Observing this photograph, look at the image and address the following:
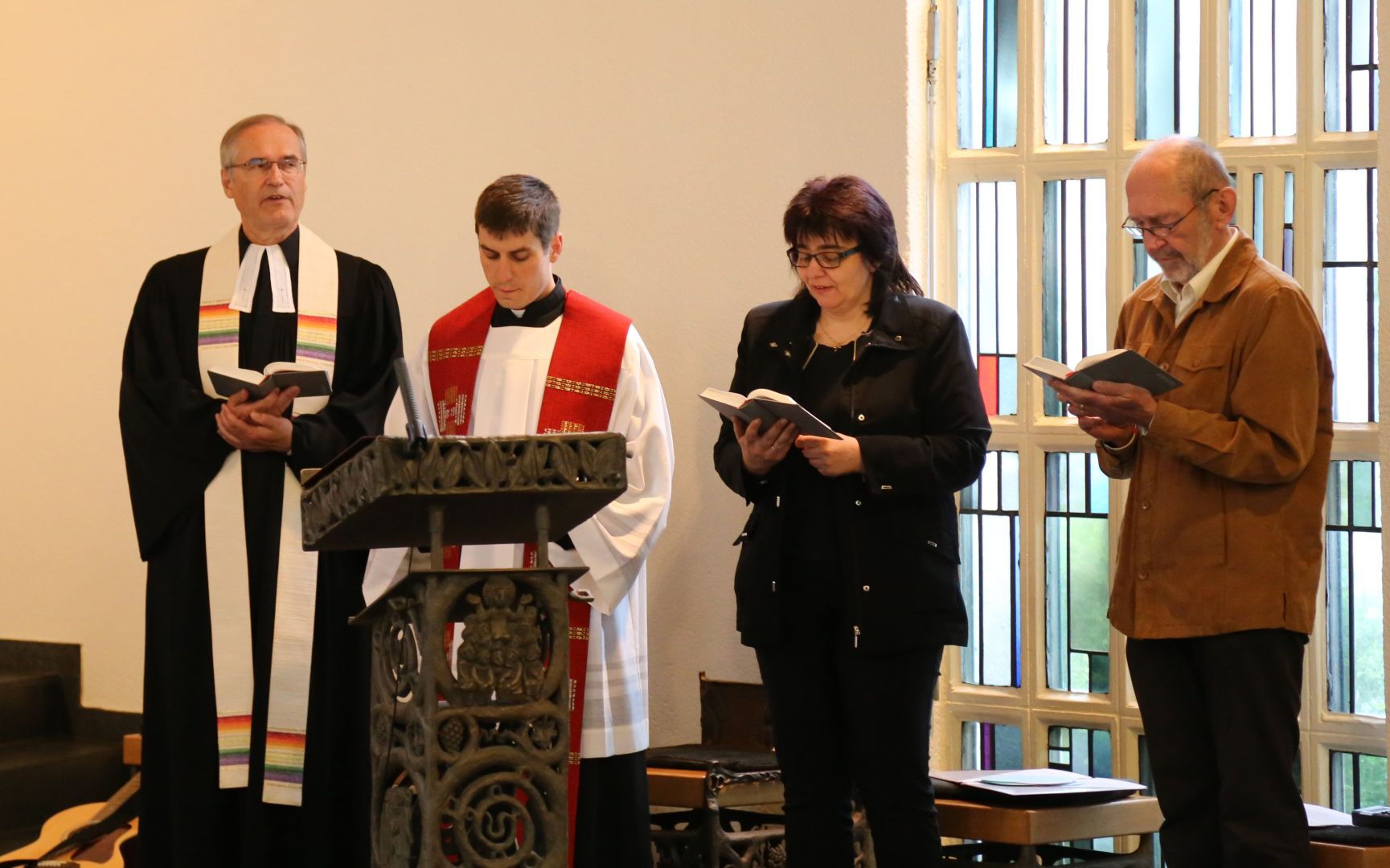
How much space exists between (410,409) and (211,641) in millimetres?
2246

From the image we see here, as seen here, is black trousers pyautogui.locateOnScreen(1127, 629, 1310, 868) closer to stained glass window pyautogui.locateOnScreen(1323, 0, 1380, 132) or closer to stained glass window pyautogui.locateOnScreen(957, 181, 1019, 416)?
stained glass window pyautogui.locateOnScreen(957, 181, 1019, 416)

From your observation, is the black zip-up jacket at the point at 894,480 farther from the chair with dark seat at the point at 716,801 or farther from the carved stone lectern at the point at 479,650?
the carved stone lectern at the point at 479,650

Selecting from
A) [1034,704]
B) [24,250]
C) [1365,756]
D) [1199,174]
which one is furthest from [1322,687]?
[24,250]

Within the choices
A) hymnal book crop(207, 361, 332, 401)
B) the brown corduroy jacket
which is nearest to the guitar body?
hymnal book crop(207, 361, 332, 401)

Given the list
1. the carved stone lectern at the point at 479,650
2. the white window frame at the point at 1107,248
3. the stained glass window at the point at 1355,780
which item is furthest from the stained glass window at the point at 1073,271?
the carved stone lectern at the point at 479,650

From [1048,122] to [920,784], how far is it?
7.19ft

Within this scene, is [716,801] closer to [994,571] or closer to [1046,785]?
[1046,785]

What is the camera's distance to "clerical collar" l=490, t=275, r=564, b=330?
12.9ft

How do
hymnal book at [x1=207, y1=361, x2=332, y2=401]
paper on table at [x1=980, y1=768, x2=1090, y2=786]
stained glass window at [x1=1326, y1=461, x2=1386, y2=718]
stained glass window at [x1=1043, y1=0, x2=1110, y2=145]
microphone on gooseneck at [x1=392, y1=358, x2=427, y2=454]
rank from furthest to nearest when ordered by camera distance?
stained glass window at [x1=1043, y1=0, x2=1110, y2=145]
stained glass window at [x1=1326, y1=461, x2=1386, y2=718]
paper on table at [x1=980, y1=768, x2=1090, y2=786]
hymnal book at [x1=207, y1=361, x2=332, y2=401]
microphone on gooseneck at [x1=392, y1=358, x2=427, y2=454]

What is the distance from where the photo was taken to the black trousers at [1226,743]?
3.20 meters

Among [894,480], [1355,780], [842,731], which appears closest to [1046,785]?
[842,731]

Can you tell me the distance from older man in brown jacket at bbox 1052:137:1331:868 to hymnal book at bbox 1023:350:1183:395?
0.03 m

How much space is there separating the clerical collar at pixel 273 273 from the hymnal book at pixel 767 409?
148cm

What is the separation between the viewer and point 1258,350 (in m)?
3.30
